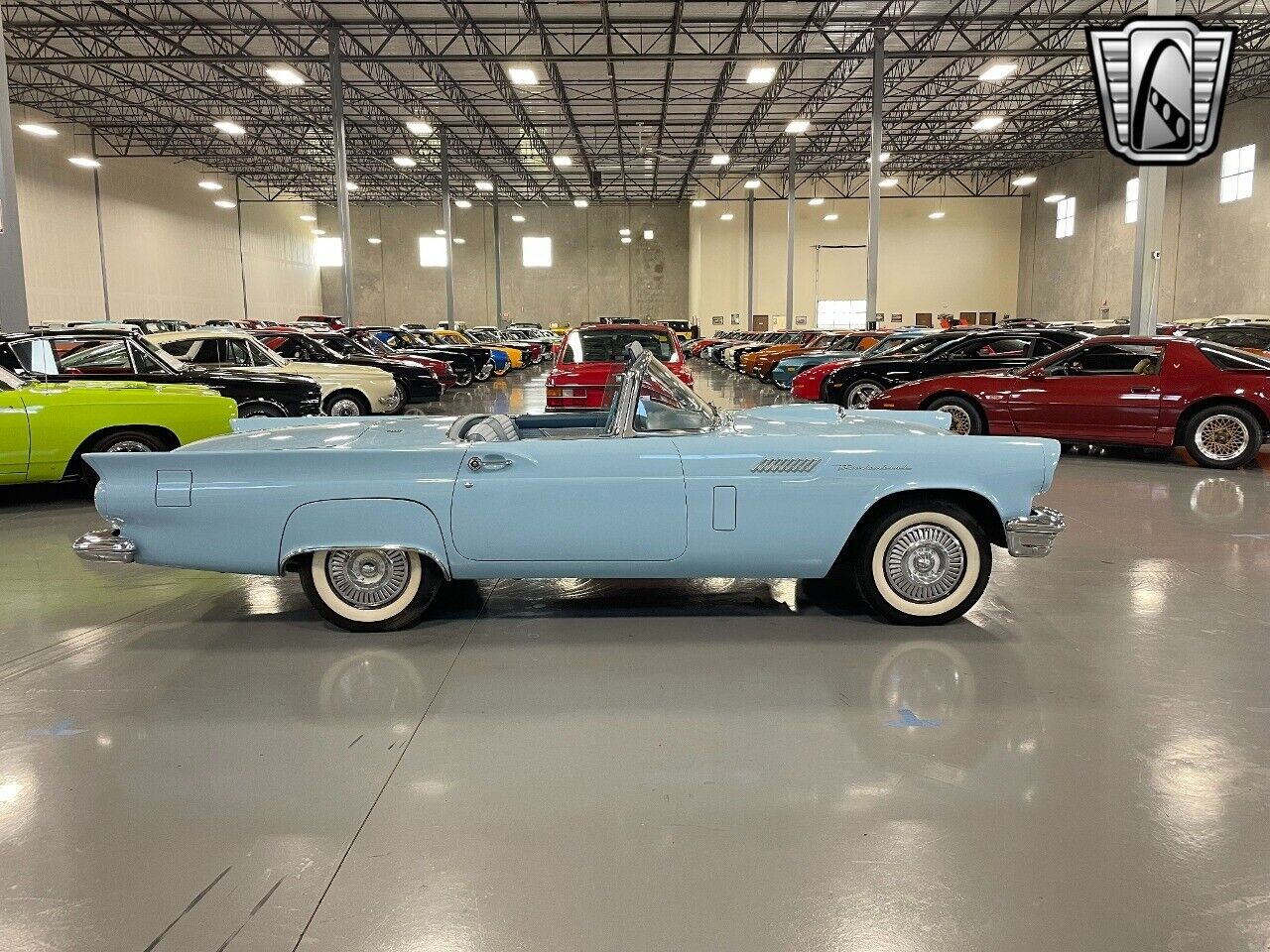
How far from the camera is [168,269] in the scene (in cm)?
3544

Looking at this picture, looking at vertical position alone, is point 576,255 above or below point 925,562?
above

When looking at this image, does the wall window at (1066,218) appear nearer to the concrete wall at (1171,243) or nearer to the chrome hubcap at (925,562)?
the concrete wall at (1171,243)

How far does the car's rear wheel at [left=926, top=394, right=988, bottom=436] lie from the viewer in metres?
10.4

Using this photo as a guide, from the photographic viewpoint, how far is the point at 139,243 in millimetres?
33281

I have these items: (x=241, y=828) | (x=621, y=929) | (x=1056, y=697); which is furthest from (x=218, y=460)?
(x=1056, y=697)

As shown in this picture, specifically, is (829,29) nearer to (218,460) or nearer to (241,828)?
(218,460)

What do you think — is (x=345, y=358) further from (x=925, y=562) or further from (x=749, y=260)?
(x=749, y=260)

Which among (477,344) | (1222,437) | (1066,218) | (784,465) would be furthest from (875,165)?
(1066,218)

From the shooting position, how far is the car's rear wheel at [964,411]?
410 inches

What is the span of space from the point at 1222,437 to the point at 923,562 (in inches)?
270

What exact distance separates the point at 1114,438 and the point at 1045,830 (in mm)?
8049

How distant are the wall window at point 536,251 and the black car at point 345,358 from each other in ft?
113

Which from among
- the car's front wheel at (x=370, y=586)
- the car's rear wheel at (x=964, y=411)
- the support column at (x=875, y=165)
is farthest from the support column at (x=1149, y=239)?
the car's front wheel at (x=370, y=586)

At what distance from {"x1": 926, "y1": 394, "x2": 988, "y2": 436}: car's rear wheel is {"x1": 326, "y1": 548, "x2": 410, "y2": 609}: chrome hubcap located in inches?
306
